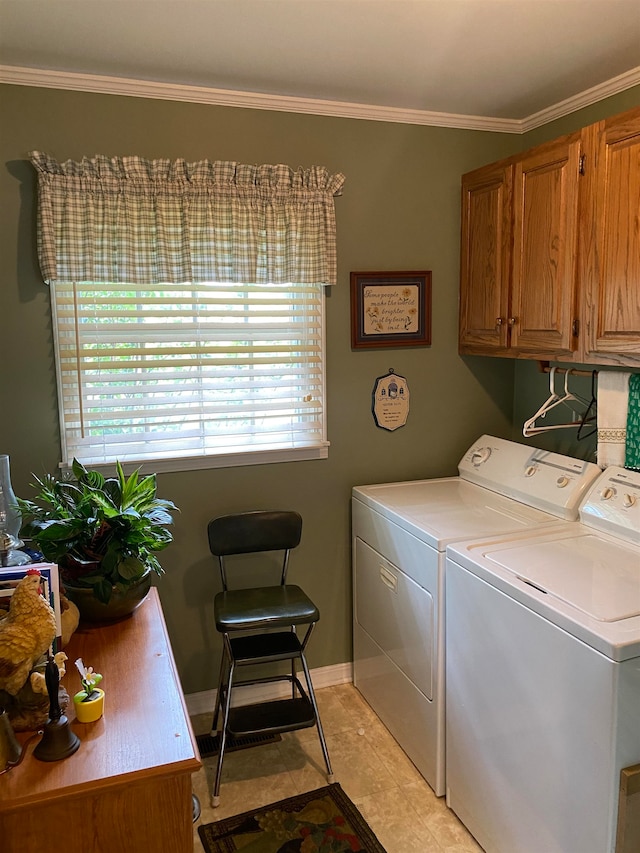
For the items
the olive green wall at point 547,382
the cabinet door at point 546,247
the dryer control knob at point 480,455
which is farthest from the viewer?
the dryer control knob at point 480,455

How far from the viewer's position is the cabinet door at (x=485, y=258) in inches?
104

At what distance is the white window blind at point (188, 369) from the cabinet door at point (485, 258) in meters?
0.69

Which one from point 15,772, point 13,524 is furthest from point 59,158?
point 15,772

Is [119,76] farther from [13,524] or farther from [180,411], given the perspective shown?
[13,524]

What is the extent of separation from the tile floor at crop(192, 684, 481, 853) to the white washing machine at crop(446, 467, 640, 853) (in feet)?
0.39

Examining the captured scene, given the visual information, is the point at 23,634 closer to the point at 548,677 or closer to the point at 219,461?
the point at 548,677

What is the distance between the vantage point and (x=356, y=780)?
7.84ft

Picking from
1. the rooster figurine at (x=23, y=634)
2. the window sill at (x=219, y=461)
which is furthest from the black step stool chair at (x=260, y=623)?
the rooster figurine at (x=23, y=634)

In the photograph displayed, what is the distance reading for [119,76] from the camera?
7.79 ft

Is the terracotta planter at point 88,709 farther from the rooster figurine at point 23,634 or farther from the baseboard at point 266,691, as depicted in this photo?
the baseboard at point 266,691

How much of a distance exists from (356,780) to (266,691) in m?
0.66

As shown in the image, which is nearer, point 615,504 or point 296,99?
point 615,504

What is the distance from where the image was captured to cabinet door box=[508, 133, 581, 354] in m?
2.26

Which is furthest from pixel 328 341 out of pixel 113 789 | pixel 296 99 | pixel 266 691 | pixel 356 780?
pixel 113 789
